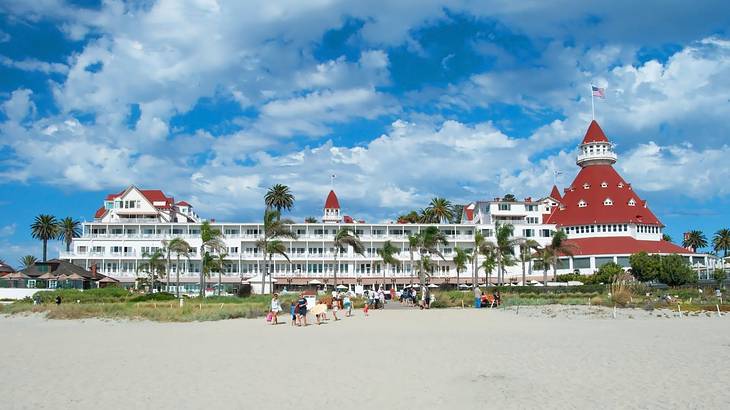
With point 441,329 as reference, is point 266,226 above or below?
above

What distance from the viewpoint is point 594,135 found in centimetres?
9069

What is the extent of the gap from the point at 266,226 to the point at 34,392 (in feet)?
158

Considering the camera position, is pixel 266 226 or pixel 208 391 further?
pixel 266 226

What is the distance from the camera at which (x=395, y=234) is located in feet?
287

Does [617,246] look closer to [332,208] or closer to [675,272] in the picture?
[675,272]

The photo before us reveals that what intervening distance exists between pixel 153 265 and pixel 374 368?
64.9 metres

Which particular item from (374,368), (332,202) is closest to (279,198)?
(332,202)

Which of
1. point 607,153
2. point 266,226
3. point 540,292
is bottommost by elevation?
Answer: point 540,292

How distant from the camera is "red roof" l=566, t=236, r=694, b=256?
253 ft

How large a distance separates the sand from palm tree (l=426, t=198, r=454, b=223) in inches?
3058

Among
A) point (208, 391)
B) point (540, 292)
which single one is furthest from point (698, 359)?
point (540, 292)

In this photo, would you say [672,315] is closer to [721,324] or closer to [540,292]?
[721,324]

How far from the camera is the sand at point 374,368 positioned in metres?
11.4

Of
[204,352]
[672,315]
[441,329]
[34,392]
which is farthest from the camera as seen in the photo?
[672,315]
